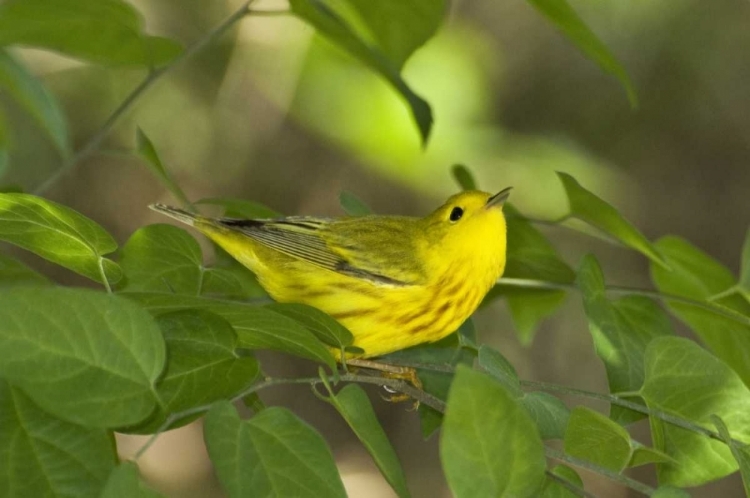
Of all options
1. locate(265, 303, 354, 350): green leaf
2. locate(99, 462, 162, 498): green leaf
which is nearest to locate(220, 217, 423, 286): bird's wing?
locate(265, 303, 354, 350): green leaf

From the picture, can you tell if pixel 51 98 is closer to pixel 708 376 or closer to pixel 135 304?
pixel 135 304

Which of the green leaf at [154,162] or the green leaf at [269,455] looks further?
the green leaf at [154,162]

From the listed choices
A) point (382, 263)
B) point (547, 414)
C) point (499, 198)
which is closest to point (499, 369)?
point (547, 414)

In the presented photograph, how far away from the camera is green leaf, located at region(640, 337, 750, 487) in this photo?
63.8 inches

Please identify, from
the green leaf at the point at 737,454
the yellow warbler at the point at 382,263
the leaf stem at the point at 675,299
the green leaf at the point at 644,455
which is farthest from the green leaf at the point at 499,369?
A: the yellow warbler at the point at 382,263

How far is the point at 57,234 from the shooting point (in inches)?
55.0

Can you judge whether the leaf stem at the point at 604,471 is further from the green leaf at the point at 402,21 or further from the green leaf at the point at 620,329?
the green leaf at the point at 402,21

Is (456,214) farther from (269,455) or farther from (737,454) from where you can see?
(269,455)

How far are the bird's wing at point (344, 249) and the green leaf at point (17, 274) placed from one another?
1188 mm

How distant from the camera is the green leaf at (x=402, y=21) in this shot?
1923 mm

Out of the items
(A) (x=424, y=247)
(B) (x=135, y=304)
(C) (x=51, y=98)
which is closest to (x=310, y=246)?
(A) (x=424, y=247)

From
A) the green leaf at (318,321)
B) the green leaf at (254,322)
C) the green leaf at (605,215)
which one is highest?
the green leaf at (605,215)

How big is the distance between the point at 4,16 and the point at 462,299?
1242mm

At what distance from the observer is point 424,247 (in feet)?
9.10
